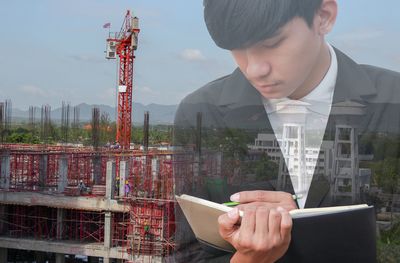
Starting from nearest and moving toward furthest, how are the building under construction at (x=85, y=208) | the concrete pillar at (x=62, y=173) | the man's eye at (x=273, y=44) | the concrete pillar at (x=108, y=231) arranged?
the man's eye at (x=273, y=44), the building under construction at (x=85, y=208), the concrete pillar at (x=108, y=231), the concrete pillar at (x=62, y=173)

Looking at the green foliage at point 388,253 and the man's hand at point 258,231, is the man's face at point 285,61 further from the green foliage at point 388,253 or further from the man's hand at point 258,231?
the green foliage at point 388,253

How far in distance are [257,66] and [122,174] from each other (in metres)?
5.22

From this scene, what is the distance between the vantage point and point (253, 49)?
6.11 feet

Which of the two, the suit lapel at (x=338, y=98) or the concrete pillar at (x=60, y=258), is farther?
the concrete pillar at (x=60, y=258)

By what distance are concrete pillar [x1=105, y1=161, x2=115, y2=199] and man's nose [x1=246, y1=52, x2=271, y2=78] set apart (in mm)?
5100

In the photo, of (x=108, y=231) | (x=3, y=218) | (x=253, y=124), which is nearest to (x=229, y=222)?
(x=253, y=124)

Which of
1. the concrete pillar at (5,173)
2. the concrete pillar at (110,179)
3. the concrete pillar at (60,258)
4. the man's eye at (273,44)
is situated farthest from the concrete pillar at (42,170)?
the man's eye at (273,44)

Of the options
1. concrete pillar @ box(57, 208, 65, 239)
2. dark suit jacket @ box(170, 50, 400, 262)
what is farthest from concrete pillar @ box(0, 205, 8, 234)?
dark suit jacket @ box(170, 50, 400, 262)

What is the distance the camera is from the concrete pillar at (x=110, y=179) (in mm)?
6840

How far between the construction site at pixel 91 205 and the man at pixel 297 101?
424cm

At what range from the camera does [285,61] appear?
1.84 meters

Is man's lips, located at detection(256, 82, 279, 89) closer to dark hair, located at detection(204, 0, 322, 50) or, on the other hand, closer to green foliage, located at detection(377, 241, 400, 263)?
dark hair, located at detection(204, 0, 322, 50)

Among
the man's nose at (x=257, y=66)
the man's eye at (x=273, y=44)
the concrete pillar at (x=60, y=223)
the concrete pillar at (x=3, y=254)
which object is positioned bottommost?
the concrete pillar at (x=3, y=254)

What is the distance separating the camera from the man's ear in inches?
74.0
